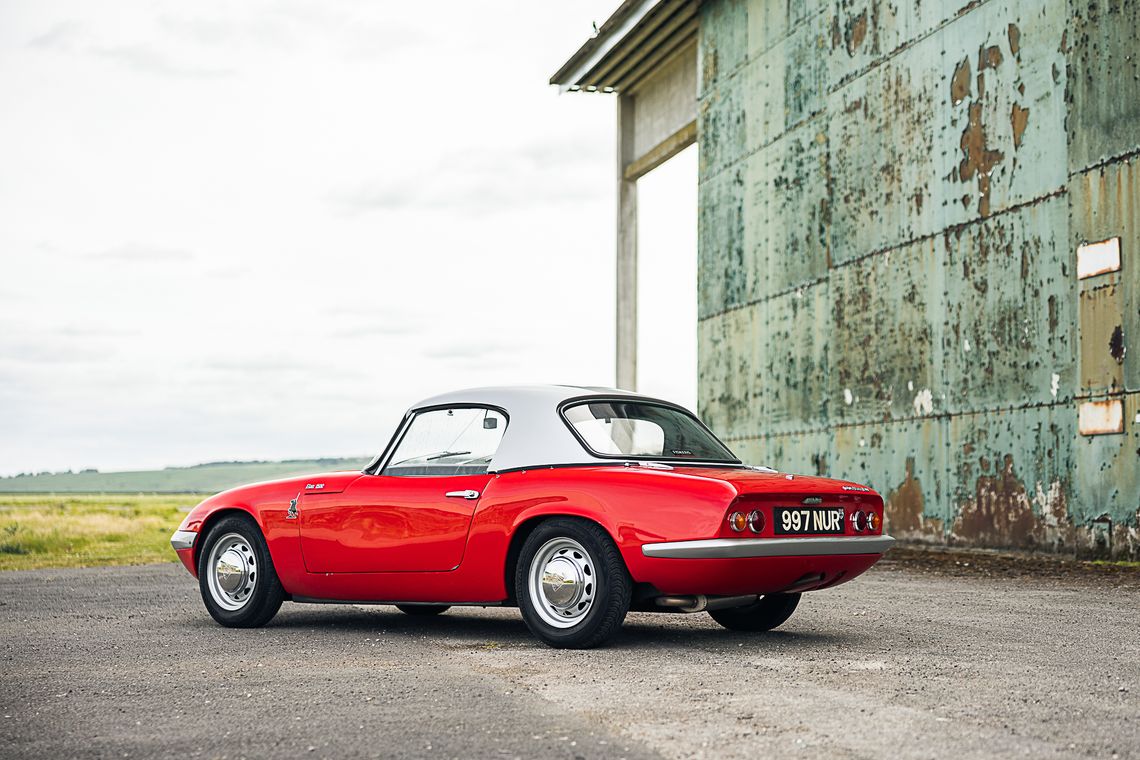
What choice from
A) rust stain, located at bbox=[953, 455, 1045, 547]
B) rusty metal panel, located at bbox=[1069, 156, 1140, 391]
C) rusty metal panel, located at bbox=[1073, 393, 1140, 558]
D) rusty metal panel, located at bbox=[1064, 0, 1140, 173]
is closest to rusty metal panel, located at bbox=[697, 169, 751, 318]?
rust stain, located at bbox=[953, 455, 1045, 547]

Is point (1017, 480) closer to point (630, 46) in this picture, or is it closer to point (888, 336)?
point (888, 336)

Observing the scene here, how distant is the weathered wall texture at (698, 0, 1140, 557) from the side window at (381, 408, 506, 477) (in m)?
7.25

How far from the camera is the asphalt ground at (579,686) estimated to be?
4.34 m

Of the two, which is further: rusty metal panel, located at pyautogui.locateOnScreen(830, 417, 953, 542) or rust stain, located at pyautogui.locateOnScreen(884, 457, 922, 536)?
rust stain, located at pyautogui.locateOnScreen(884, 457, 922, 536)

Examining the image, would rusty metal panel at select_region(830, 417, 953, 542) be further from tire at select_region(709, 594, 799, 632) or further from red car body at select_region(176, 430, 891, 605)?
red car body at select_region(176, 430, 891, 605)

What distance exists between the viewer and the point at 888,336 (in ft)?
53.4

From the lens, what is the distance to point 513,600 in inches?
274

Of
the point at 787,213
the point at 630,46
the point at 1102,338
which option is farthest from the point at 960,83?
the point at 630,46

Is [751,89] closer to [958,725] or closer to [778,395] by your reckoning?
[778,395]

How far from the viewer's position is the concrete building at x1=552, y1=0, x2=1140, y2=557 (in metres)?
12.6

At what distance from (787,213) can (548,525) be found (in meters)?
12.9

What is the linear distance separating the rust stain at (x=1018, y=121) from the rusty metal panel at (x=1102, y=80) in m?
0.67

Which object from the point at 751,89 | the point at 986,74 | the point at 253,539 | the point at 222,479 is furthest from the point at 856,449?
the point at 222,479

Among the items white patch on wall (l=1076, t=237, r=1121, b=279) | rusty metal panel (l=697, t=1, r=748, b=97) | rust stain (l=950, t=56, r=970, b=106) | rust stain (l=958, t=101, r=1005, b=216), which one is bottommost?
white patch on wall (l=1076, t=237, r=1121, b=279)
